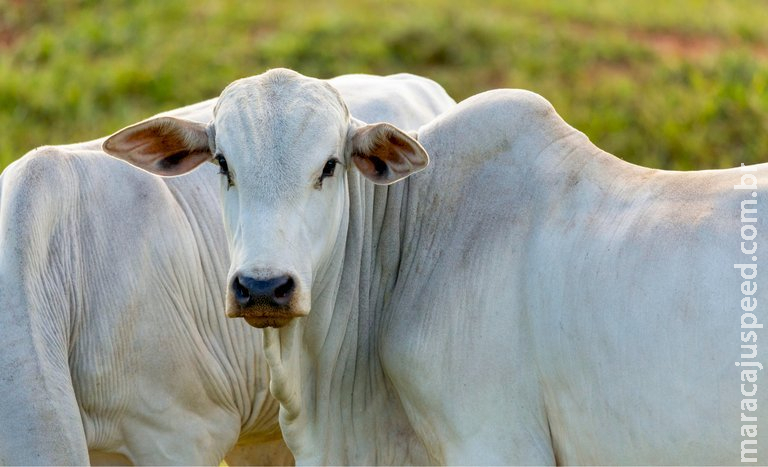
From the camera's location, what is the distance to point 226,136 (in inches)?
180

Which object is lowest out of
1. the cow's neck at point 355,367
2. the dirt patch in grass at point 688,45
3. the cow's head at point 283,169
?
the cow's neck at point 355,367

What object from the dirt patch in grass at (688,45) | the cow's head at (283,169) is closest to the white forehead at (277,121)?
the cow's head at (283,169)

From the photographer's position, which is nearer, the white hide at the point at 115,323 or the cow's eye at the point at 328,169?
the cow's eye at the point at 328,169

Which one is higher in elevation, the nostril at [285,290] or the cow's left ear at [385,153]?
the cow's left ear at [385,153]

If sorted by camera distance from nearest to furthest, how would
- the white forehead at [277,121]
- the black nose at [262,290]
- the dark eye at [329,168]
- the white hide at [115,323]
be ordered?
the black nose at [262,290] → the white forehead at [277,121] → the dark eye at [329,168] → the white hide at [115,323]

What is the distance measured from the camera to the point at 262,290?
166 inches

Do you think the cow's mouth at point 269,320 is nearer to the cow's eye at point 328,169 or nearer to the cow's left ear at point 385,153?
the cow's eye at point 328,169

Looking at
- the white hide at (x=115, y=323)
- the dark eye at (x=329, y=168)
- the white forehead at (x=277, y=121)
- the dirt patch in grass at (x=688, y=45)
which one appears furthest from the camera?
the dirt patch in grass at (x=688, y=45)

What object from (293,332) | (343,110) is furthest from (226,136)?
(293,332)

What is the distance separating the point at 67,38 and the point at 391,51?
11.5 feet

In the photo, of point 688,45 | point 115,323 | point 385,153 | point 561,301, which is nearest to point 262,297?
point 385,153

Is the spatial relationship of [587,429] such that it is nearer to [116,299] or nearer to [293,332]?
[293,332]

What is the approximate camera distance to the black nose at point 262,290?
13.9 feet

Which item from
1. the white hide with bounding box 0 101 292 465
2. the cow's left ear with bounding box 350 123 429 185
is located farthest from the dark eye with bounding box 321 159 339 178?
the white hide with bounding box 0 101 292 465
